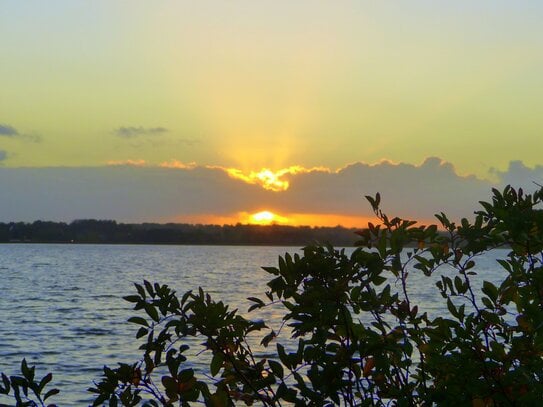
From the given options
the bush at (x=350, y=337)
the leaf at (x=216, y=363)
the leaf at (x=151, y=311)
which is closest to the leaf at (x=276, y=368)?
→ the bush at (x=350, y=337)

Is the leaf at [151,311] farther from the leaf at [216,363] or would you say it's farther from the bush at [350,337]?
the leaf at [216,363]

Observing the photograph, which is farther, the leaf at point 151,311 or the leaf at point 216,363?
the leaf at point 216,363

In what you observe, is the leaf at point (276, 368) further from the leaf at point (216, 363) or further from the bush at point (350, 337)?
the leaf at point (216, 363)

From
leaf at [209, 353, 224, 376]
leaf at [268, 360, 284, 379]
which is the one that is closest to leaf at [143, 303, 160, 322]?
leaf at [209, 353, 224, 376]

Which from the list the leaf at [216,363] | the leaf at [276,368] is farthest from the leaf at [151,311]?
the leaf at [276,368]

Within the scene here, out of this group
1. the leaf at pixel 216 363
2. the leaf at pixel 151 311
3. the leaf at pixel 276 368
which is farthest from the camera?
the leaf at pixel 276 368

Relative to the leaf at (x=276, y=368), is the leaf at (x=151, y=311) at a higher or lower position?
higher

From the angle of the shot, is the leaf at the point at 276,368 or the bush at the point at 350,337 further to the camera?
the leaf at the point at 276,368

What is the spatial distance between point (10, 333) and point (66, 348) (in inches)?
236

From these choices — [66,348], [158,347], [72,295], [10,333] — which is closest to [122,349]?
[66,348]

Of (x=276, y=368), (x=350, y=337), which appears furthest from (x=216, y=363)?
(x=350, y=337)

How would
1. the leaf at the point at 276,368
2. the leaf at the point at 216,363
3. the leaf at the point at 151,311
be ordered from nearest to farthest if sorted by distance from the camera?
the leaf at the point at 151,311 < the leaf at the point at 216,363 < the leaf at the point at 276,368

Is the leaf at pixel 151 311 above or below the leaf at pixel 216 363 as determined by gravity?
above

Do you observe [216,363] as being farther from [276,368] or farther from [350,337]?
→ [350,337]
